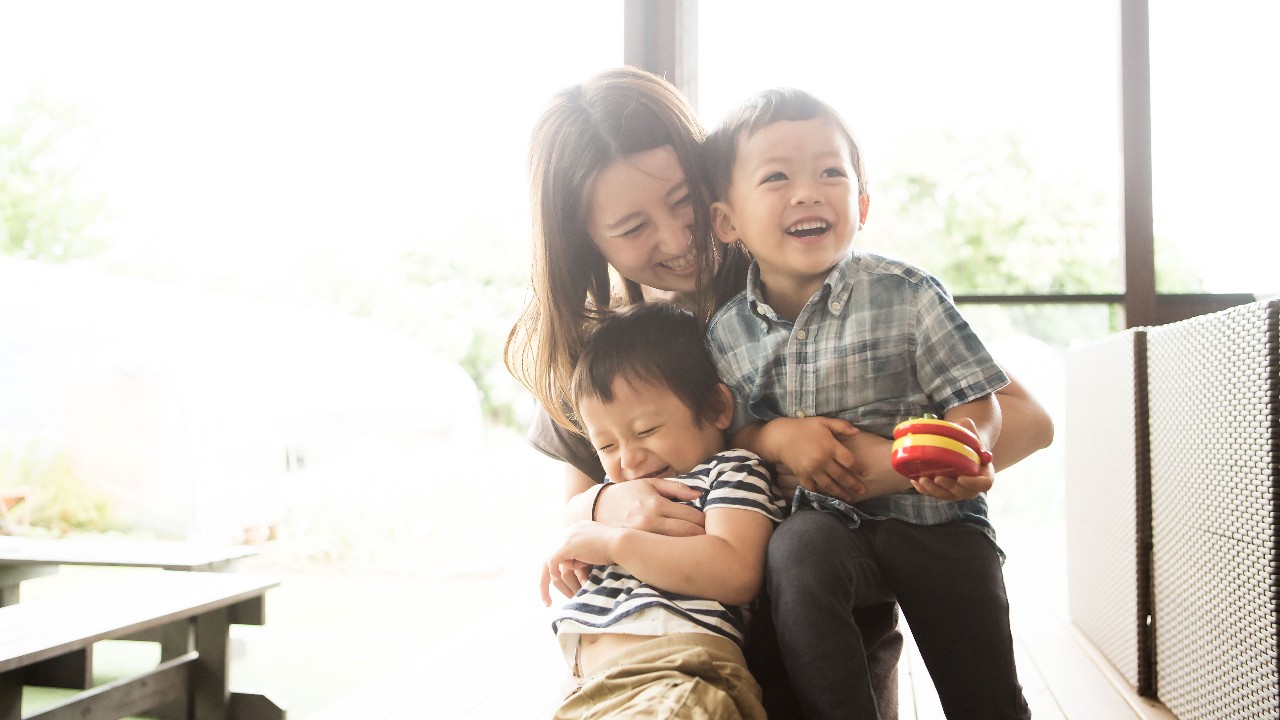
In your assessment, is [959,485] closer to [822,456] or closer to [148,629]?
[822,456]

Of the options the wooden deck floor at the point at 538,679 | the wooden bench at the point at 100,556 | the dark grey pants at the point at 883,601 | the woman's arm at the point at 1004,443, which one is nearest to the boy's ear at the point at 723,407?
the woman's arm at the point at 1004,443

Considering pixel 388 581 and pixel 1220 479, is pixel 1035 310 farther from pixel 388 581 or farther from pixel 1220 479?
pixel 388 581

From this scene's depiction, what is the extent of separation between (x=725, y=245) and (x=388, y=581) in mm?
2528

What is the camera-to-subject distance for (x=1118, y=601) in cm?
222

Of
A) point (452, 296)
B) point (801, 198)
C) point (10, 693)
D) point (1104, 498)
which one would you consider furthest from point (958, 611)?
point (452, 296)

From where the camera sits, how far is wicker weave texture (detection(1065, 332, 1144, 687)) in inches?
82.8

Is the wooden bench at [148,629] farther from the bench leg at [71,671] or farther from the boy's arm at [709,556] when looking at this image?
the boy's arm at [709,556]

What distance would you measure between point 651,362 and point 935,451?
45 centimetres

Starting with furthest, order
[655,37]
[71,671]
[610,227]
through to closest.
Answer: [655,37], [71,671], [610,227]

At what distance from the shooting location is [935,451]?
2.88 ft

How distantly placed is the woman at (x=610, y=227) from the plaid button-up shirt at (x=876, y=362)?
198 mm

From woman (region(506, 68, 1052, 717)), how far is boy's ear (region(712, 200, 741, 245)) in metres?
0.02

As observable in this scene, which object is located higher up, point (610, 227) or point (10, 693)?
point (610, 227)

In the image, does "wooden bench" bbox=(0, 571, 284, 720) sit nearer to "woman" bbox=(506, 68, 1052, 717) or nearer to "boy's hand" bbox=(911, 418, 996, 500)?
"woman" bbox=(506, 68, 1052, 717)
